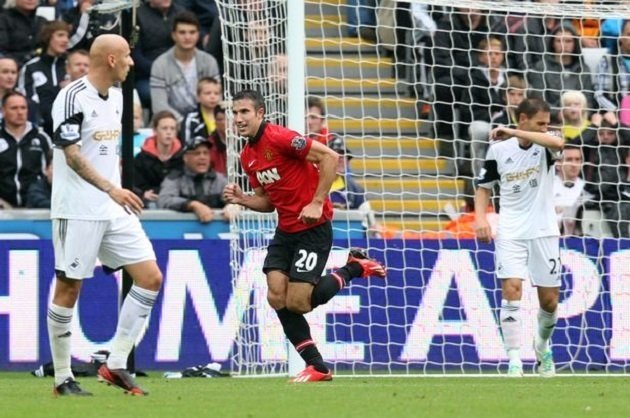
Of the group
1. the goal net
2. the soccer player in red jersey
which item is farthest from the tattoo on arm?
the goal net

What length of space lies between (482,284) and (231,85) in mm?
3205

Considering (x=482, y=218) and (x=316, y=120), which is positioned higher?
(x=316, y=120)

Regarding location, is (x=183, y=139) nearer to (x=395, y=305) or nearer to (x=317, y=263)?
(x=395, y=305)

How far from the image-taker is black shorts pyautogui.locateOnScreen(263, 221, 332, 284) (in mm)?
12562

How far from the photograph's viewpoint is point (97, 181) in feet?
33.9

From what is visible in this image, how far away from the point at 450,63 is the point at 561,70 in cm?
128

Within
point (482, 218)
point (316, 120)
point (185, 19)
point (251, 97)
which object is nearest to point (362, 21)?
point (316, 120)

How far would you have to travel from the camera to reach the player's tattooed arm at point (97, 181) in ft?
33.3

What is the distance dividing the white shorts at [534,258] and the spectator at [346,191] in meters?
2.59

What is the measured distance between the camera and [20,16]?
1825cm

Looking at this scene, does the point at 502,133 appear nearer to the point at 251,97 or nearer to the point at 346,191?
the point at 251,97

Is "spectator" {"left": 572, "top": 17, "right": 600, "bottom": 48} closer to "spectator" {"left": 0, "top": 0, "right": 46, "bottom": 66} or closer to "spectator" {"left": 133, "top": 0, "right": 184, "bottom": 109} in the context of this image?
"spectator" {"left": 133, "top": 0, "right": 184, "bottom": 109}

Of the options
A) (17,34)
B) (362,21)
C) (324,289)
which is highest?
(17,34)

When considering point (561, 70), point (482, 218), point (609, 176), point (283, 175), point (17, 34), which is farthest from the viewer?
point (17, 34)
